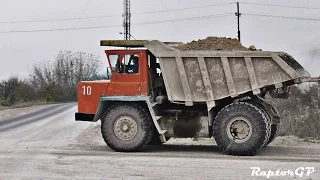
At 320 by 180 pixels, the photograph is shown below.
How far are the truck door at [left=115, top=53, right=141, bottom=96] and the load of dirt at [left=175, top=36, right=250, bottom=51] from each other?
1.10 metres

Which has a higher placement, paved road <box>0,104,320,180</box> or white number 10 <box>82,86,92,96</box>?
white number 10 <box>82,86,92,96</box>

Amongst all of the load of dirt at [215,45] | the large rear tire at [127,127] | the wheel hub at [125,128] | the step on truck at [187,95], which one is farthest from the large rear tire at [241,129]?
the wheel hub at [125,128]

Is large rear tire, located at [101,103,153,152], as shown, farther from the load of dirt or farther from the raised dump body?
the load of dirt

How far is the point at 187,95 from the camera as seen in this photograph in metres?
11.9

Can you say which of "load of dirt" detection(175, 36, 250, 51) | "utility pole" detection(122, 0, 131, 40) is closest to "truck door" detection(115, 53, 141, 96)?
"load of dirt" detection(175, 36, 250, 51)

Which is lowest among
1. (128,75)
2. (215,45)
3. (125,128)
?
(125,128)

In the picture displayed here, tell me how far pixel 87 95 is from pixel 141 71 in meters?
1.56

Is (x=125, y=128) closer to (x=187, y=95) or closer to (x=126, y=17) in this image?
(x=187, y=95)

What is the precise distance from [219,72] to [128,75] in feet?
7.56

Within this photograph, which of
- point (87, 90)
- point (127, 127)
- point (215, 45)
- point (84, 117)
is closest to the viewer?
point (215, 45)

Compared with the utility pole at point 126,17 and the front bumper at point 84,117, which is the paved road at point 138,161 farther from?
the utility pole at point 126,17

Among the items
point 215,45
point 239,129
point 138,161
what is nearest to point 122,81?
point 215,45

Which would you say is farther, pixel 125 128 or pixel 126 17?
pixel 126 17

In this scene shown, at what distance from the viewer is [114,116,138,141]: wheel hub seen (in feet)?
40.3
